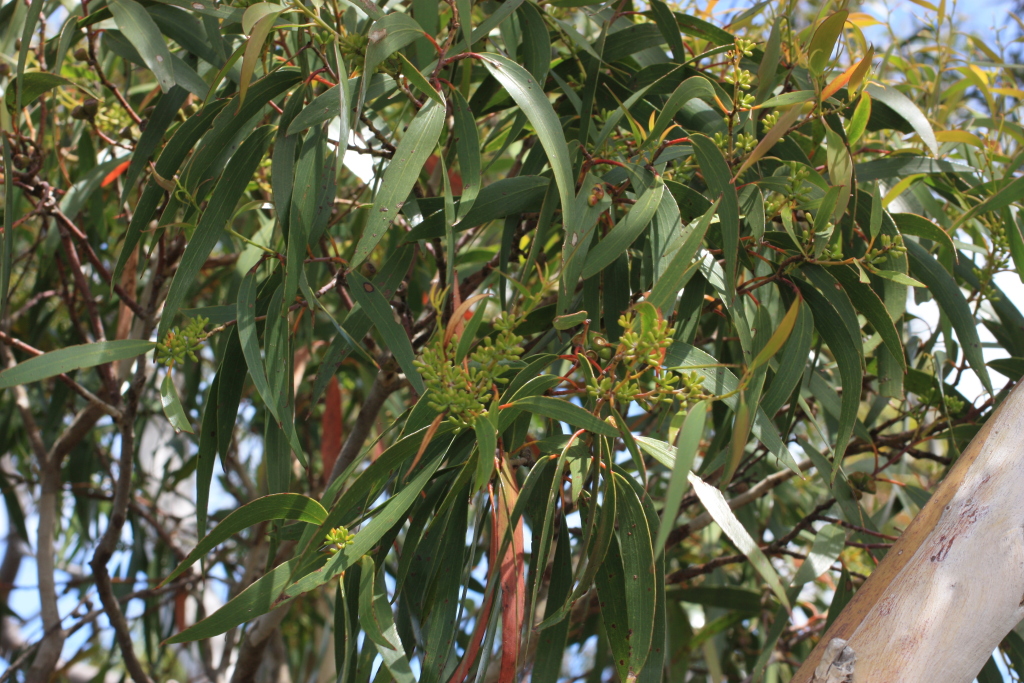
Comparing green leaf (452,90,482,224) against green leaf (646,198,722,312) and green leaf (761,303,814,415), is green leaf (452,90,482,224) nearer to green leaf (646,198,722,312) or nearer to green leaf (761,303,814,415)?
green leaf (646,198,722,312)

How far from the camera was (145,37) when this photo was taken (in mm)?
799

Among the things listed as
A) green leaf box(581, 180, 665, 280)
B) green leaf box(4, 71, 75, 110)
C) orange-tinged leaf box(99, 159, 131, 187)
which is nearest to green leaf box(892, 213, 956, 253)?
green leaf box(581, 180, 665, 280)

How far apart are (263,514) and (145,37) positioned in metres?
0.50

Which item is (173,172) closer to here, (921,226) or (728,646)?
(921,226)

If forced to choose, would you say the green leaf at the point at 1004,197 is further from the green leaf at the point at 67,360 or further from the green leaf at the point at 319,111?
the green leaf at the point at 67,360

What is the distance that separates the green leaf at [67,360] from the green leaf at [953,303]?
0.79 meters

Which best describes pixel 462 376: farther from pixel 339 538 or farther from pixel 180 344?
pixel 180 344

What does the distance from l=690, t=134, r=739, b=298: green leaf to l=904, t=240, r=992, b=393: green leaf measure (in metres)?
0.28

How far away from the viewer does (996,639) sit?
62 centimetres

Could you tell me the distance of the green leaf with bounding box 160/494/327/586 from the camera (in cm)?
66

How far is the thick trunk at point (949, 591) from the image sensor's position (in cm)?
60

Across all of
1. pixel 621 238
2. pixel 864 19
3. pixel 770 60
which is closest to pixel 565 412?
pixel 621 238

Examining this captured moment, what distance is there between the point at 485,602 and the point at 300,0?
527 mm

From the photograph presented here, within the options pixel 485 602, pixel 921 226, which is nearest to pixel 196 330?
pixel 485 602
